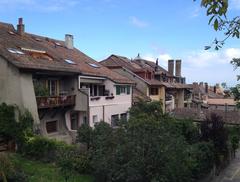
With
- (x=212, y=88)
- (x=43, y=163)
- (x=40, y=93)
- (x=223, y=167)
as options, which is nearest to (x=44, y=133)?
(x=40, y=93)

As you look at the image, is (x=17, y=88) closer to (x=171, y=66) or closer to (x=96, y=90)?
(x=96, y=90)

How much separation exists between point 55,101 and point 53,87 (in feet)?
8.98

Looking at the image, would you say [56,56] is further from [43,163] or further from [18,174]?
[18,174]

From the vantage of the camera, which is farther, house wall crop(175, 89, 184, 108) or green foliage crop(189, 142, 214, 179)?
house wall crop(175, 89, 184, 108)

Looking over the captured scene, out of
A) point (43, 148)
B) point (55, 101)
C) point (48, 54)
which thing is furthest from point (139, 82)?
point (43, 148)

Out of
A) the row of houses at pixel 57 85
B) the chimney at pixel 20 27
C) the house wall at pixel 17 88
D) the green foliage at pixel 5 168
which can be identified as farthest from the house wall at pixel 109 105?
the green foliage at pixel 5 168

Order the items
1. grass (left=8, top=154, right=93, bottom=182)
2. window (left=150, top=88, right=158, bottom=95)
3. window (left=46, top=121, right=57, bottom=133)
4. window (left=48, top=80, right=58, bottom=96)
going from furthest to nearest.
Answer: window (left=150, top=88, right=158, bottom=95), window (left=48, top=80, right=58, bottom=96), window (left=46, top=121, right=57, bottom=133), grass (left=8, top=154, right=93, bottom=182)

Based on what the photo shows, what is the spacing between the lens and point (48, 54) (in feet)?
109

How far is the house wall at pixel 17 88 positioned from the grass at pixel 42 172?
4.93 m

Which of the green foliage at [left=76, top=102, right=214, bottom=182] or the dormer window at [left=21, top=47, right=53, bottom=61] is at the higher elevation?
the dormer window at [left=21, top=47, right=53, bottom=61]

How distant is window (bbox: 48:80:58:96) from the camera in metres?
32.0

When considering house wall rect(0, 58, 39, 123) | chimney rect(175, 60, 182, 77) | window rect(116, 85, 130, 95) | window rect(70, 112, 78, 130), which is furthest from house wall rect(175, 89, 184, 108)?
house wall rect(0, 58, 39, 123)

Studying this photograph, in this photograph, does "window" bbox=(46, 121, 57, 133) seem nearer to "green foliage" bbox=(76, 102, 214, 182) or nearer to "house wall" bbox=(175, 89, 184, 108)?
"green foliage" bbox=(76, 102, 214, 182)

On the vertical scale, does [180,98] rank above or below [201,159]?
above
